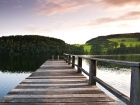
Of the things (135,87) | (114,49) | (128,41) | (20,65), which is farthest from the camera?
(128,41)

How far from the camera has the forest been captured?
150 m

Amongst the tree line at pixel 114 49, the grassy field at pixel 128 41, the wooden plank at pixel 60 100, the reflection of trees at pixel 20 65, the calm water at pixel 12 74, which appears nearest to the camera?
the wooden plank at pixel 60 100

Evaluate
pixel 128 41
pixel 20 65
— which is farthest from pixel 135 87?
pixel 128 41

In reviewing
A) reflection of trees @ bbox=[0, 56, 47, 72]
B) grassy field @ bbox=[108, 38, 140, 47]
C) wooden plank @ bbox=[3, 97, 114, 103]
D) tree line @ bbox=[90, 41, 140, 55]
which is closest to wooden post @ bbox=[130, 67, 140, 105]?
wooden plank @ bbox=[3, 97, 114, 103]

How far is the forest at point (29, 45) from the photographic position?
150 metres

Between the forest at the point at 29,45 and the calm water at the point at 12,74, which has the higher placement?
the forest at the point at 29,45

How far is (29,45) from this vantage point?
154125mm

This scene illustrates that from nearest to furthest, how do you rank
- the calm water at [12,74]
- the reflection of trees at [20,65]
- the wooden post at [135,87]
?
the wooden post at [135,87]
the calm water at [12,74]
the reflection of trees at [20,65]

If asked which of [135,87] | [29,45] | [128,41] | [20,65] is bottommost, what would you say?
[20,65]

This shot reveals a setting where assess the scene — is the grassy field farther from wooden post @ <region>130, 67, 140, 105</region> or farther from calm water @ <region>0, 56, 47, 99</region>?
wooden post @ <region>130, 67, 140, 105</region>

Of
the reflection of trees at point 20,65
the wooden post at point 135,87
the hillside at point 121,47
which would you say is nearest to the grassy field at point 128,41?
the hillside at point 121,47

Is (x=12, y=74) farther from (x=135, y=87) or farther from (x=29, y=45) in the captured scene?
(x=29, y=45)

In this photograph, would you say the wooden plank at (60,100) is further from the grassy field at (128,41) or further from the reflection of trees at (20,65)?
the grassy field at (128,41)

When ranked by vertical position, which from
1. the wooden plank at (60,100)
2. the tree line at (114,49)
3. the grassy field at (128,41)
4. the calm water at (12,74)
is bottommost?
the calm water at (12,74)
